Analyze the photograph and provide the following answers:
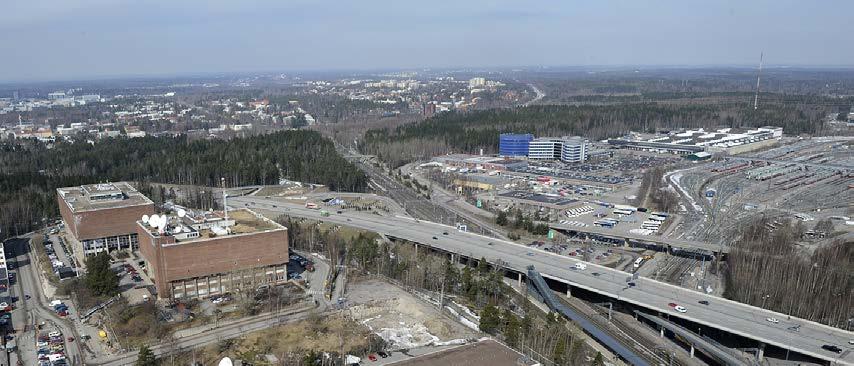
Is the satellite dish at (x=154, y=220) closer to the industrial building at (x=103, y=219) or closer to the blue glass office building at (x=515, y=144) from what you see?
the industrial building at (x=103, y=219)

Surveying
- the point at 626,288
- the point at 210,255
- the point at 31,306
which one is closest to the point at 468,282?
the point at 626,288

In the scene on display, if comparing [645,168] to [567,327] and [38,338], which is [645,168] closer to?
[567,327]

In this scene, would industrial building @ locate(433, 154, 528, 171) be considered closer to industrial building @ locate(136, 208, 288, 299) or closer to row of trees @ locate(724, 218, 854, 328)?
row of trees @ locate(724, 218, 854, 328)

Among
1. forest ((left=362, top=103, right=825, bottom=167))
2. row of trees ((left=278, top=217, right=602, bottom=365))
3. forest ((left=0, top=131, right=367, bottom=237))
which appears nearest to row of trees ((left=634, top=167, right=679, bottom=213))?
row of trees ((left=278, top=217, right=602, bottom=365))

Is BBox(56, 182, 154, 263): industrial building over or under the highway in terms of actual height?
over

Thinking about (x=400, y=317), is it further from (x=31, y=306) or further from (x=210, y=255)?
(x=31, y=306)

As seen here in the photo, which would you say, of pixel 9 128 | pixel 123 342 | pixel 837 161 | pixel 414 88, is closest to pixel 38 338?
pixel 123 342
